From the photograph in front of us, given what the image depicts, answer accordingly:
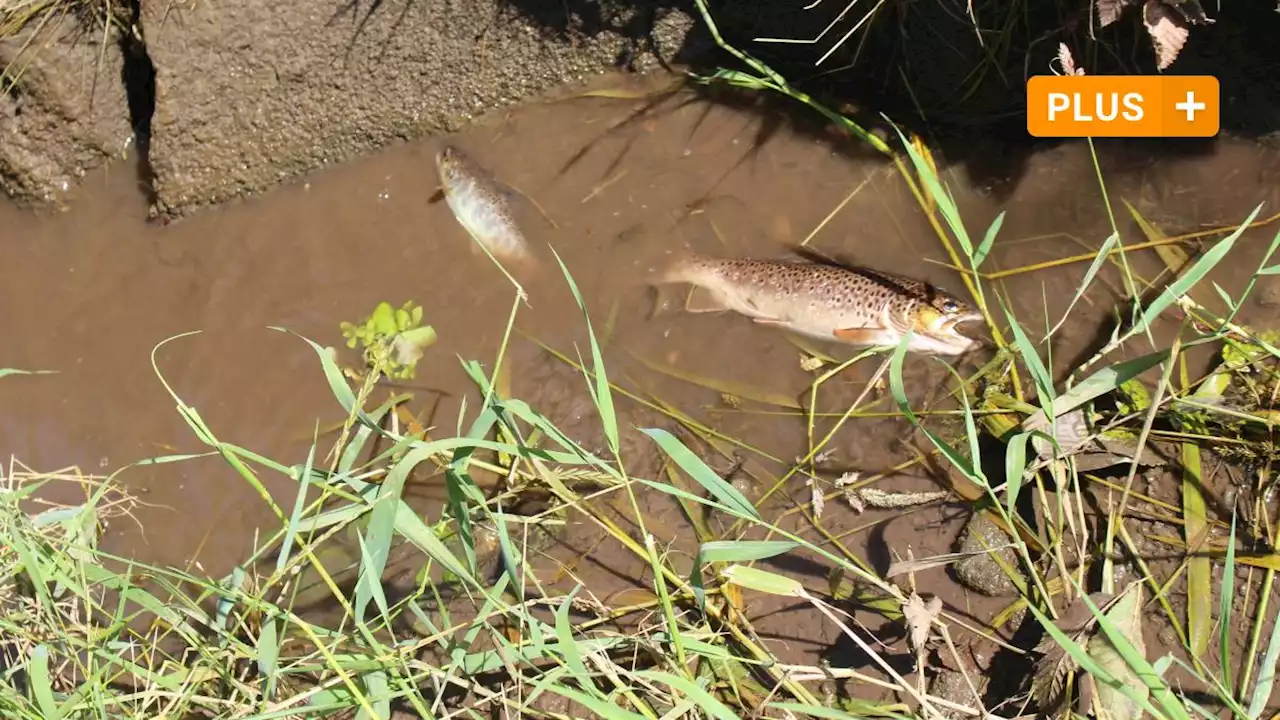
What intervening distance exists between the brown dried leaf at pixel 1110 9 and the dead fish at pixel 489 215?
217 cm

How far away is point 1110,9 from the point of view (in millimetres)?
2682

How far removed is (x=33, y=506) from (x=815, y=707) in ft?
10.6

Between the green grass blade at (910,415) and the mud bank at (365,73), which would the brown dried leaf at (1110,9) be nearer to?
the mud bank at (365,73)

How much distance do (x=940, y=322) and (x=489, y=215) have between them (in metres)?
1.81

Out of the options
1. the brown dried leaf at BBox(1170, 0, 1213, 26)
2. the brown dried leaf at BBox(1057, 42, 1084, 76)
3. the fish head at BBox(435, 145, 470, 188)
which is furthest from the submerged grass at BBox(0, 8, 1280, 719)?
the fish head at BBox(435, 145, 470, 188)

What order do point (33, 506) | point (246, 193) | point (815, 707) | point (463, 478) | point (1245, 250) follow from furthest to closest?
point (246, 193)
point (33, 506)
point (1245, 250)
point (463, 478)
point (815, 707)

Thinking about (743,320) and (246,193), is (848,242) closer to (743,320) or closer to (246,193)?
(743,320)

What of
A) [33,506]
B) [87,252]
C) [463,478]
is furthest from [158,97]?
[463,478]

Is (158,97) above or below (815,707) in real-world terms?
above

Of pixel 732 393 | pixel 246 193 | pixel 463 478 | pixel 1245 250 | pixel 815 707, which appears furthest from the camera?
pixel 246 193

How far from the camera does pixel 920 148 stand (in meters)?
3.47

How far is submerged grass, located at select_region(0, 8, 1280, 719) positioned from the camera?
221 cm

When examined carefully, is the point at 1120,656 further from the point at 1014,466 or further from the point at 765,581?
the point at 765,581

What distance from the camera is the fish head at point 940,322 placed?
3.12 m
